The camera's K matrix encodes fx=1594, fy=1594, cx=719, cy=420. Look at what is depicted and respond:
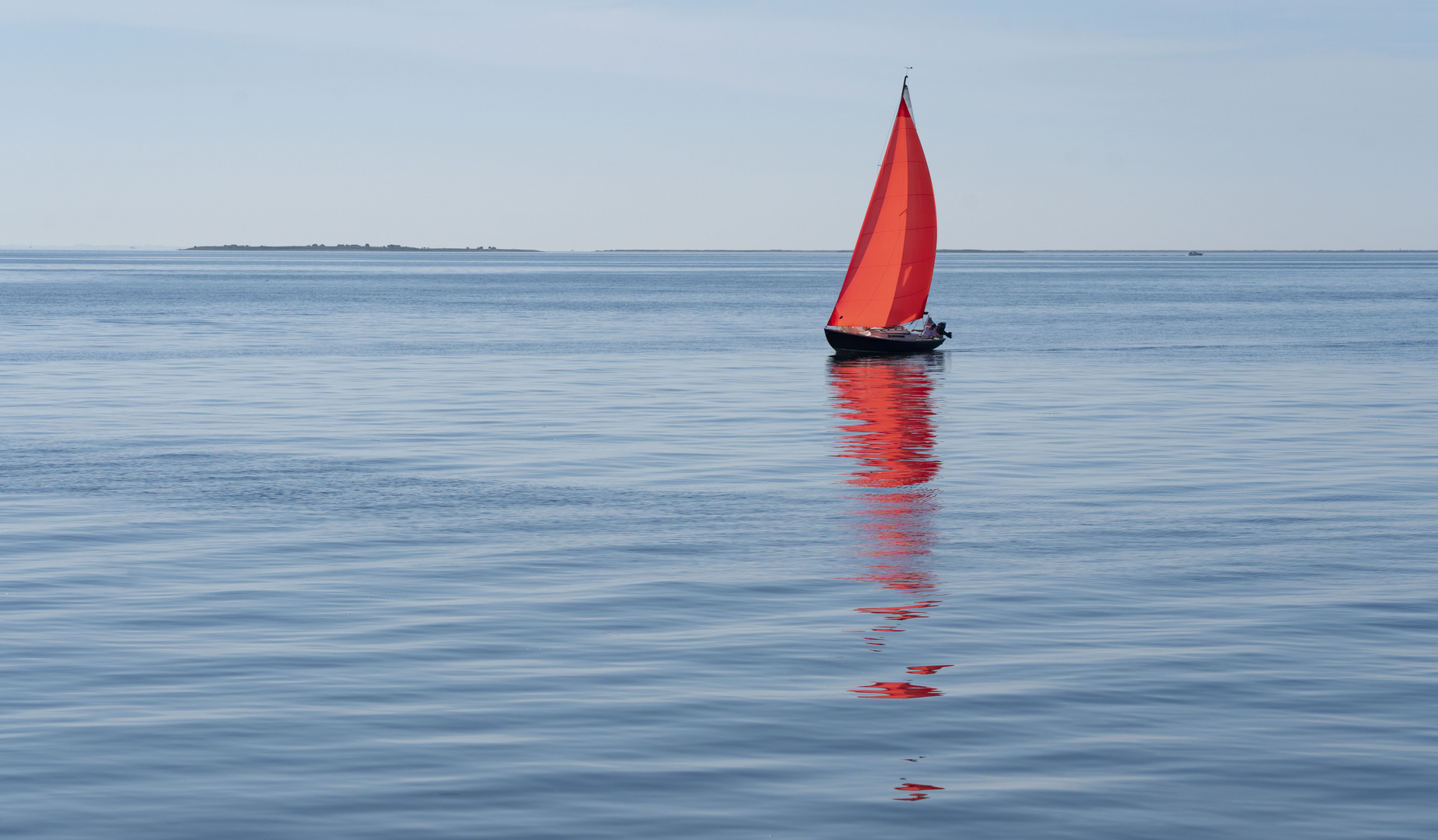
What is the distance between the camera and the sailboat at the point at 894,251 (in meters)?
75.2

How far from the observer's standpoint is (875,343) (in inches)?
2953

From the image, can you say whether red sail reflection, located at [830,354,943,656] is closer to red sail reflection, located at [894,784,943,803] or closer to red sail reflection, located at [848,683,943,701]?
red sail reflection, located at [848,683,943,701]

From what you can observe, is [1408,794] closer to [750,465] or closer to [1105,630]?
[1105,630]

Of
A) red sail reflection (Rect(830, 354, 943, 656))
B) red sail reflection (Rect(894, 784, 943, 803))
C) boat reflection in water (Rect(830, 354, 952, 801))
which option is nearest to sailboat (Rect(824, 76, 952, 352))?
red sail reflection (Rect(830, 354, 943, 656))

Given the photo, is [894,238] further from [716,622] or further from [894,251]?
[716,622]

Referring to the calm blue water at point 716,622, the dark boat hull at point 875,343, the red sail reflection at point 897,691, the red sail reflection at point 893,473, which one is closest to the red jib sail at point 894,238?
the dark boat hull at point 875,343

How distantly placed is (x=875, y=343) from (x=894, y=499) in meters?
45.0

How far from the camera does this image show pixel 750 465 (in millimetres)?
35875

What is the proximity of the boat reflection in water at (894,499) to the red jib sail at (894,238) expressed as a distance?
38.9ft

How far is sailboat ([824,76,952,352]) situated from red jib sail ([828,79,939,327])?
0.12ft

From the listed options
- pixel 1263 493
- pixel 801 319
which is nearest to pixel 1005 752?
pixel 1263 493

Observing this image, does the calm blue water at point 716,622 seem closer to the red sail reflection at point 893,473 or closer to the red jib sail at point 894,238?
the red sail reflection at point 893,473

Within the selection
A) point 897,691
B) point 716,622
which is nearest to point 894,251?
point 716,622

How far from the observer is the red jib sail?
2960 inches
